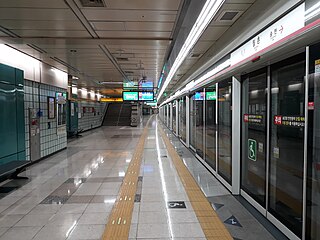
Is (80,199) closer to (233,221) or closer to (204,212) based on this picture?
(204,212)

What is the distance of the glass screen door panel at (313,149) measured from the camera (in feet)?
6.58

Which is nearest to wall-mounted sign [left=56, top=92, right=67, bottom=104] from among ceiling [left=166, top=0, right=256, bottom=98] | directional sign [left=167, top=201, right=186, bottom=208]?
ceiling [left=166, top=0, right=256, bottom=98]

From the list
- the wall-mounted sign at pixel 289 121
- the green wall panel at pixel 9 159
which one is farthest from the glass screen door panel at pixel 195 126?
the green wall panel at pixel 9 159

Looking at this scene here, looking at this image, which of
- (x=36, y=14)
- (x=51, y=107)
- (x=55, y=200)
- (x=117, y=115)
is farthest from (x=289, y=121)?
(x=117, y=115)

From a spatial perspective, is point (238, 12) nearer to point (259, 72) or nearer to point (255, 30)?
point (255, 30)

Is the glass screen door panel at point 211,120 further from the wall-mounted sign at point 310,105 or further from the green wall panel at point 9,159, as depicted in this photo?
the green wall panel at point 9,159

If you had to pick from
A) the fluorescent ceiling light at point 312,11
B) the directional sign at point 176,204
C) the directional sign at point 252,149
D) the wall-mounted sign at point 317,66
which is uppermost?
the fluorescent ceiling light at point 312,11

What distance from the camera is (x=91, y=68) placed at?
7969 mm

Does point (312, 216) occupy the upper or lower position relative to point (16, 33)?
lower

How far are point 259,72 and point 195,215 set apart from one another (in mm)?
2155

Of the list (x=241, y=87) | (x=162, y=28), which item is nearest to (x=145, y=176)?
(x=241, y=87)

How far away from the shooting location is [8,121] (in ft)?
16.0

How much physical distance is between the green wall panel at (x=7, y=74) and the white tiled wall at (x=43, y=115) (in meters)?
0.94

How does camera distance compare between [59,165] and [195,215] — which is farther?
[59,165]
